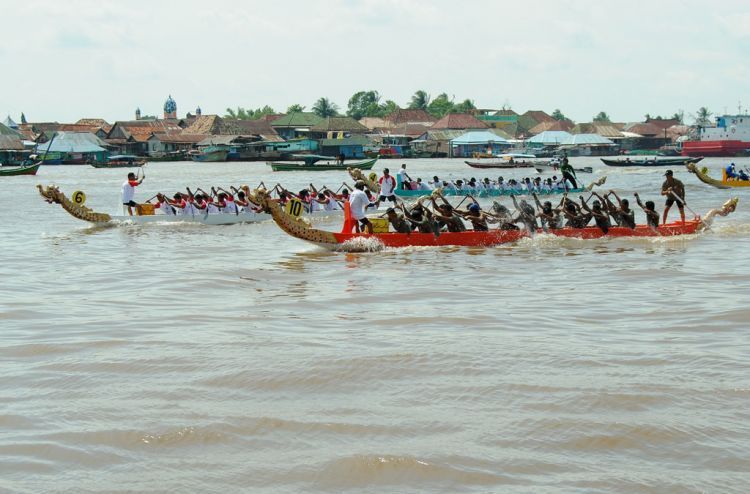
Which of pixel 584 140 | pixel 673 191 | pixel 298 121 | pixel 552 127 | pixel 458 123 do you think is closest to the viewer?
pixel 673 191

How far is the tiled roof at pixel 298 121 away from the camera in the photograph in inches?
4284

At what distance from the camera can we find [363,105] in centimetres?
14938

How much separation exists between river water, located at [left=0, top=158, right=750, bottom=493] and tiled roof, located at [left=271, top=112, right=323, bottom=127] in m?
93.2

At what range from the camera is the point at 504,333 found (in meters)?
10.6

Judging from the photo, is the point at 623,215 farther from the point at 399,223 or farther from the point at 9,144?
the point at 9,144

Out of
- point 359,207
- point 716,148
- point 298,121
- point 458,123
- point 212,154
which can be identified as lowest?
point 359,207

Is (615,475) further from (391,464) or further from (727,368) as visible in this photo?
(727,368)

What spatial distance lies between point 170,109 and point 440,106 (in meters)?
41.7

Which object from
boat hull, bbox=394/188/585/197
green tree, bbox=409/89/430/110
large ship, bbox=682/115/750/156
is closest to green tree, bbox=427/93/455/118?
green tree, bbox=409/89/430/110

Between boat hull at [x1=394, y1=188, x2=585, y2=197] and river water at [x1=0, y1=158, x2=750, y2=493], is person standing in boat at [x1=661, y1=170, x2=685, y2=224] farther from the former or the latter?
boat hull at [x1=394, y1=188, x2=585, y2=197]

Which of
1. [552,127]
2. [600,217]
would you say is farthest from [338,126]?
[600,217]

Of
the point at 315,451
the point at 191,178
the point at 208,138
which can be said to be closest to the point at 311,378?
the point at 315,451

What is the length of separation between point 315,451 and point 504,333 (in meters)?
4.36

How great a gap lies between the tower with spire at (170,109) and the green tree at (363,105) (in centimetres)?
2677
